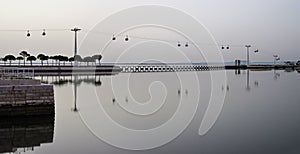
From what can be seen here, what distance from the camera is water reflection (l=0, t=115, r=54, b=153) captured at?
7.80m

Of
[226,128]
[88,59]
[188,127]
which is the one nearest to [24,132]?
[188,127]

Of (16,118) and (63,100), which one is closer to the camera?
(16,118)

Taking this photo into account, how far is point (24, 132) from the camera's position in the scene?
29.7ft

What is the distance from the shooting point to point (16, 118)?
10539mm

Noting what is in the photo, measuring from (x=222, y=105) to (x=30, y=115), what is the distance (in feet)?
25.5

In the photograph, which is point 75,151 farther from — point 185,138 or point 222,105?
point 222,105

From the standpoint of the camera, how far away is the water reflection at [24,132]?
7798 mm

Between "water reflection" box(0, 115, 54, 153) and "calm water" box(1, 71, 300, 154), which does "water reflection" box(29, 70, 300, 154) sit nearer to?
"calm water" box(1, 71, 300, 154)

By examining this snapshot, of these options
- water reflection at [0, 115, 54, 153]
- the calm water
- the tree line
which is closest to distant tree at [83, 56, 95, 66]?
the tree line

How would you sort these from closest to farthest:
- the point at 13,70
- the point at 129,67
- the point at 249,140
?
the point at 249,140 → the point at 13,70 → the point at 129,67

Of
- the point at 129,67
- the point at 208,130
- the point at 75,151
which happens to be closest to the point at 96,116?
the point at 208,130

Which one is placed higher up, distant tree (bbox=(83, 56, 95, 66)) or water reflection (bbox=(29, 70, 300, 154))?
distant tree (bbox=(83, 56, 95, 66))

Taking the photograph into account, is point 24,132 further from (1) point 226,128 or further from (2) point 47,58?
(2) point 47,58

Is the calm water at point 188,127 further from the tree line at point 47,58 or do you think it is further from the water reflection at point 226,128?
the tree line at point 47,58
